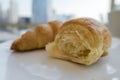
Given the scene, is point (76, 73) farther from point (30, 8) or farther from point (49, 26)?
point (30, 8)

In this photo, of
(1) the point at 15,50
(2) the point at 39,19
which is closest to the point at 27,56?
(1) the point at 15,50

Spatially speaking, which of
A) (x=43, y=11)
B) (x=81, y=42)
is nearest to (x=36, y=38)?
(x=81, y=42)

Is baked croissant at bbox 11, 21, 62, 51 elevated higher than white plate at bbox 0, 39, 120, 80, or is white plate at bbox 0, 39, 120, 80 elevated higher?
baked croissant at bbox 11, 21, 62, 51

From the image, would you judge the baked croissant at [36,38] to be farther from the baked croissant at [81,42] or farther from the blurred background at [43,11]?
the blurred background at [43,11]

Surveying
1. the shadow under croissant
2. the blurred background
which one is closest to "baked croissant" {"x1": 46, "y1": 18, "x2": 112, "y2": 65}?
the shadow under croissant

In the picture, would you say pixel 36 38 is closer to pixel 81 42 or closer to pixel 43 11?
pixel 81 42

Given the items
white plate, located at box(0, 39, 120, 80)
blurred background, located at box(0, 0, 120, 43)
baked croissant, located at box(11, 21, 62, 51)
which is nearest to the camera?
white plate, located at box(0, 39, 120, 80)

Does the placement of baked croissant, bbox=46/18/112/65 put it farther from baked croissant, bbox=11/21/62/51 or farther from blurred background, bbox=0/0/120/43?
blurred background, bbox=0/0/120/43
